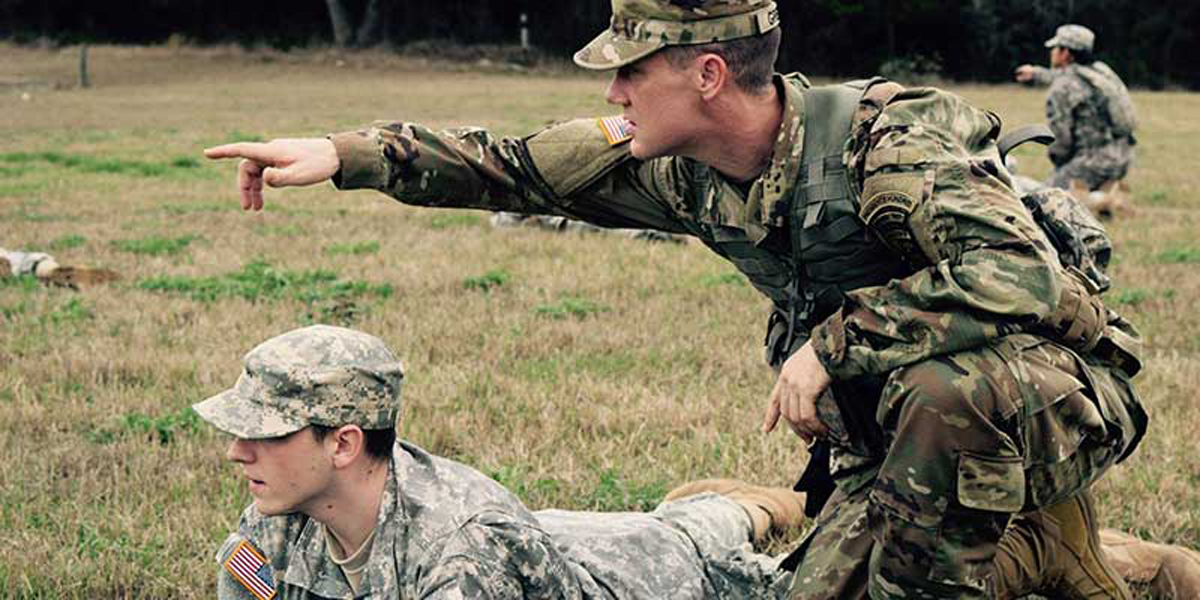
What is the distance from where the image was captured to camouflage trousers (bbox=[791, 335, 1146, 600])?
138 inches

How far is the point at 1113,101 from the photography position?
50.4 ft

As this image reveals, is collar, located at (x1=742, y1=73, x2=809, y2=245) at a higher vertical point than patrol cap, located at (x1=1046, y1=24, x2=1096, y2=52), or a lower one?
higher

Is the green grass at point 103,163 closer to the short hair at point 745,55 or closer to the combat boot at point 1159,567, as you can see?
the combat boot at point 1159,567

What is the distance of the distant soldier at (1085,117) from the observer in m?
15.2

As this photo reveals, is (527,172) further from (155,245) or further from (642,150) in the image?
(155,245)

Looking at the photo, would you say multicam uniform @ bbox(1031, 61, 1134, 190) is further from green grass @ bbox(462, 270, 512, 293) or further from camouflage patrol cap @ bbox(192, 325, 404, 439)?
camouflage patrol cap @ bbox(192, 325, 404, 439)

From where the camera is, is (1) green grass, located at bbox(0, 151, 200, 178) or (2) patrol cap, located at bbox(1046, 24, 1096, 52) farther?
(1) green grass, located at bbox(0, 151, 200, 178)

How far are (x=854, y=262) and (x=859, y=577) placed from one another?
32.7 inches

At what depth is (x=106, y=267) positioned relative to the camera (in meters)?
11.0

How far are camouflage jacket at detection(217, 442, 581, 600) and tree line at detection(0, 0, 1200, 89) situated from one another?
45570 millimetres

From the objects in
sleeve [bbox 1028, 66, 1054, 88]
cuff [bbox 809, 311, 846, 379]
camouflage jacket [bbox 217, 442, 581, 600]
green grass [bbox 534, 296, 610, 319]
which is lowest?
green grass [bbox 534, 296, 610, 319]

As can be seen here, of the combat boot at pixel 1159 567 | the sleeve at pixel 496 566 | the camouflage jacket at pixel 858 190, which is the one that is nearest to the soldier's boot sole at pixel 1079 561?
the combat boot at pixel 1159 567

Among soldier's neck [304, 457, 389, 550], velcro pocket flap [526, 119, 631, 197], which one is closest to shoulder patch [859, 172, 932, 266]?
velcro pocket flap [526, 119, 631, 197]

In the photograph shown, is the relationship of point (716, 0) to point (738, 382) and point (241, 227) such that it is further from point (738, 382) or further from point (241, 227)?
point (241, 227)
